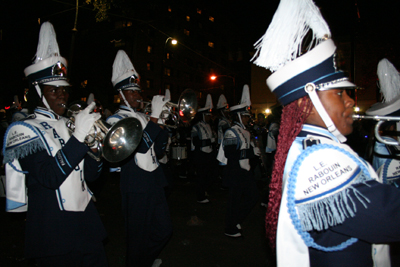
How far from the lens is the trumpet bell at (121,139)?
2.25 m

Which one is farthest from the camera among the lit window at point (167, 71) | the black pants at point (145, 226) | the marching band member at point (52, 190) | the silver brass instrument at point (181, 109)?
the lit window at point (167, 71)

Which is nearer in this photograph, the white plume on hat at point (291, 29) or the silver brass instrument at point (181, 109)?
the white plume on hat at point (291, 29)

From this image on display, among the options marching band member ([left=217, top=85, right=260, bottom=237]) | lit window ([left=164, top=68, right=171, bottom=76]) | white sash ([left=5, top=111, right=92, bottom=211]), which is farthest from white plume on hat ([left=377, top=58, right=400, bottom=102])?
lit window ([left=164, top=68, right=171, bottom=76])

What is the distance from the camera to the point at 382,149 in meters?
2.81

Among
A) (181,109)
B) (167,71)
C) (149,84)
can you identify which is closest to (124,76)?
(181,109)

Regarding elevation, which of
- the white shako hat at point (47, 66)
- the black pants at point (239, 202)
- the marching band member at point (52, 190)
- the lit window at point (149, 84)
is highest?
the lit window at point (149, 84)

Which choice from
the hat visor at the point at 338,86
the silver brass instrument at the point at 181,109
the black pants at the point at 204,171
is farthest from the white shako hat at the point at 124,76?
the black pants at the point at 204,171

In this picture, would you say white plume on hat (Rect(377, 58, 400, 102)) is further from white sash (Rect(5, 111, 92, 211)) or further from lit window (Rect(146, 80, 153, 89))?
lit window (Rect(146, 80, 153, 89))

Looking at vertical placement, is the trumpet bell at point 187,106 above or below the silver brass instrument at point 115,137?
above

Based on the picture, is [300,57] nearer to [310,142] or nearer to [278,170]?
[310,142]

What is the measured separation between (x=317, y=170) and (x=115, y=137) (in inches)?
73.2

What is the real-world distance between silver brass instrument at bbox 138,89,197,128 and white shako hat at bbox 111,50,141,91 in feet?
1.06

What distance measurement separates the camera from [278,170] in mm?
1584

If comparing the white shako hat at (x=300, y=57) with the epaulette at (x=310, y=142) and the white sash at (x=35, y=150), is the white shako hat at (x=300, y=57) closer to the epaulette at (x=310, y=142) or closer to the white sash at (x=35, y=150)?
the epaulette at (x=310, y=142)
